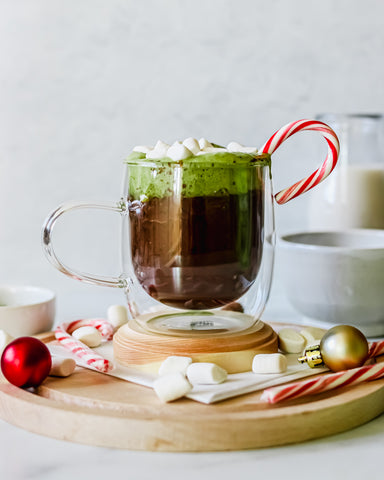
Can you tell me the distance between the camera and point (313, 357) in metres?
0.84

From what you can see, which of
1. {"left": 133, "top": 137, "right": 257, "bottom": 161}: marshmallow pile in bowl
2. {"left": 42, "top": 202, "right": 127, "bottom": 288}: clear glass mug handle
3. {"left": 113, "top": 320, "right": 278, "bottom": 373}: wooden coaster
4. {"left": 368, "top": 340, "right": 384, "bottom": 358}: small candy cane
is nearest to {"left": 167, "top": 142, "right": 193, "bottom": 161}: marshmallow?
{"left": 133, "top": 137, "right": 257, "bottom": 161}: marshmallow pile in bowl

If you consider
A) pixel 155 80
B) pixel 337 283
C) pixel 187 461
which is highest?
pixel 155 80

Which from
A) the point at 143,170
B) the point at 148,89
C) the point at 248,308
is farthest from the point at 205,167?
the point at 148,89

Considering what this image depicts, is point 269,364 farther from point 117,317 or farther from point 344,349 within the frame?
point 117,317

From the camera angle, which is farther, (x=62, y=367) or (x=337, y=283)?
(x=337, y=283)

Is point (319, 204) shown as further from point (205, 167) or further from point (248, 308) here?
point (205, 167)

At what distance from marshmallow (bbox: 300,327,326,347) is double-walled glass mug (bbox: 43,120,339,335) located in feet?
0.25

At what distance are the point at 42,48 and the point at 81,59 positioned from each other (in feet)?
0.26

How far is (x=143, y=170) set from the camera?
856 millimetres

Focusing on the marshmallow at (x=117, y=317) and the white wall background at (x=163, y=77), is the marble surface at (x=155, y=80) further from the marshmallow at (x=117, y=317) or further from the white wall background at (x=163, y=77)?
the marshmallow at (x=117, y=317)

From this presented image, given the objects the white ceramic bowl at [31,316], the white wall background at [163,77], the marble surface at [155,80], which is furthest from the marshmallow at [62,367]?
the white wall background at [163,77]

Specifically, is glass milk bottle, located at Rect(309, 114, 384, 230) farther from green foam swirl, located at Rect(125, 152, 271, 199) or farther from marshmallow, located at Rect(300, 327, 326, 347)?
green foam swirl, located at Rect(125, 152, 271, 199)

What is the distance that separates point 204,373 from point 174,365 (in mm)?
44

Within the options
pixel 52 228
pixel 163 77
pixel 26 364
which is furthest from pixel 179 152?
pixel 163 77
